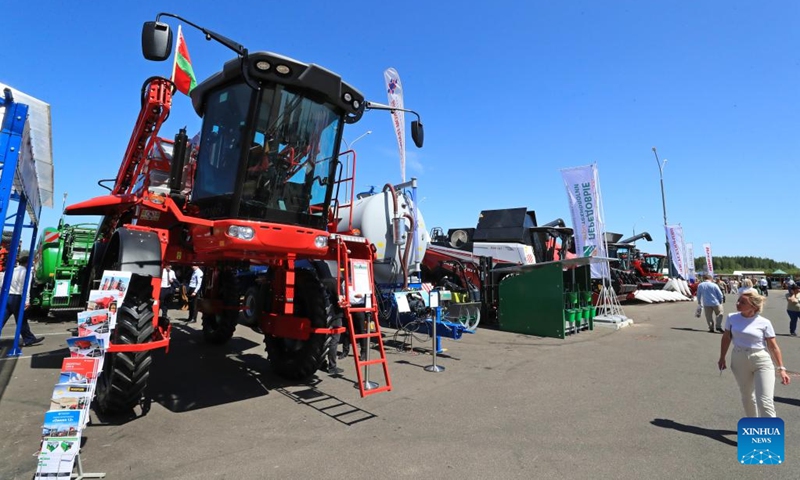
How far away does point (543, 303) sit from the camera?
32.8 feet

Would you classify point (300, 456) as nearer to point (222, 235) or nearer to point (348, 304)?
point (348, 304)

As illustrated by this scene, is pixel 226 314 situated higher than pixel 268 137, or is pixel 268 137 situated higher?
pixel 268 137

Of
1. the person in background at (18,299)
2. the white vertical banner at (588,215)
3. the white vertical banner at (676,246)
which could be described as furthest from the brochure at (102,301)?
the white vertical banner at (676,246)

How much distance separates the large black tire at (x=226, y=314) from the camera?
302 inches

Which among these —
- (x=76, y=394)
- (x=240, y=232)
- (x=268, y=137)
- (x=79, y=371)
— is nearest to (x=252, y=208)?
(x=240, y=232)

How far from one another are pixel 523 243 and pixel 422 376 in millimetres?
9564

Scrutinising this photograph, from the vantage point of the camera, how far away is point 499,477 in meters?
3.08

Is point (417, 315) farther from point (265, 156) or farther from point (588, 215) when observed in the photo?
point (588, 215)

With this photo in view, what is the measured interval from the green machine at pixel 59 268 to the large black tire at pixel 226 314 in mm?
5743

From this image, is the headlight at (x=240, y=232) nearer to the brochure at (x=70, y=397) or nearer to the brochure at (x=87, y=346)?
the brochure at (x=87, y=346)

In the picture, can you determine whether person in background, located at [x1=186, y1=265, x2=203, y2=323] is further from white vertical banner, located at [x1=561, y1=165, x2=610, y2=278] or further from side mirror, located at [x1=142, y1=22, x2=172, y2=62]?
white vertical banner, located at [x1=561, y1=165, x2=610, y2=278]

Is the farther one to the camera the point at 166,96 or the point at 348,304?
the point at 166,96

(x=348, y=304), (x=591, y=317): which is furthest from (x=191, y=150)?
(x=591, y=317)

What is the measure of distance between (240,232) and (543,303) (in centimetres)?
787
